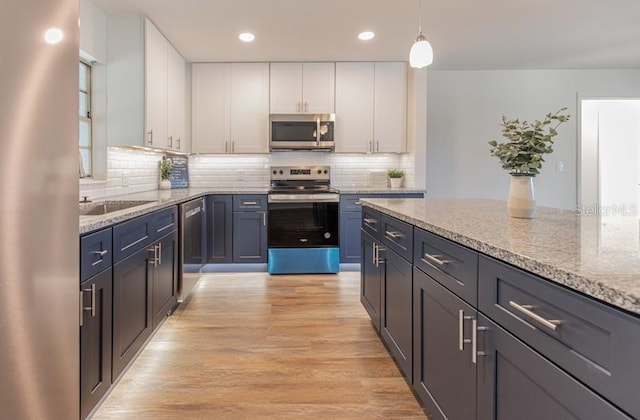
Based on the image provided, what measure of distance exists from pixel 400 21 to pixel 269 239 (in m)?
2.40

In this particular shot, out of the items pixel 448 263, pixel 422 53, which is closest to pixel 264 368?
pixel 448 263

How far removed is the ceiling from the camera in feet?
10.5

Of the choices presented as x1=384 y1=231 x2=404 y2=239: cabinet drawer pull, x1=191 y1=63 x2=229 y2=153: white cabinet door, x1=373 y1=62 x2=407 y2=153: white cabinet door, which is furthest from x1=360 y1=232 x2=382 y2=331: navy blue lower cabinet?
x1=191 y1=63 x2=229 y2=153: white cabinet door

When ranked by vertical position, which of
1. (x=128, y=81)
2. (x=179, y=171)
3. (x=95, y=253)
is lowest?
(x=95, y=253)

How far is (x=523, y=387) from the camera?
0.96 m

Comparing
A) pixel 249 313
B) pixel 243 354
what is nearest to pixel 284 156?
pixel 249 313

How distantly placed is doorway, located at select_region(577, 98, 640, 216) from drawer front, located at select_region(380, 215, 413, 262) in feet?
16.5

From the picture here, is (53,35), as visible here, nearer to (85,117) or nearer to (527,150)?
(527,150)

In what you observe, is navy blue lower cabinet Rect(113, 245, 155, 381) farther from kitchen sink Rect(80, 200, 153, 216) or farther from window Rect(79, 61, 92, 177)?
window Rect(79, 61, 92, 177)

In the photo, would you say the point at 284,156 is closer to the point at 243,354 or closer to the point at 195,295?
the point at 195,295

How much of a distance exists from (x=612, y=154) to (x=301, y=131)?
458cm

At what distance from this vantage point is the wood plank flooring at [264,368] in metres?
1.84

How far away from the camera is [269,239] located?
173 inches

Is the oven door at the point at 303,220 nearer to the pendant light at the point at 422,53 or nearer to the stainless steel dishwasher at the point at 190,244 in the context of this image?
the stainless steel dishwasher at the point at 190,244
